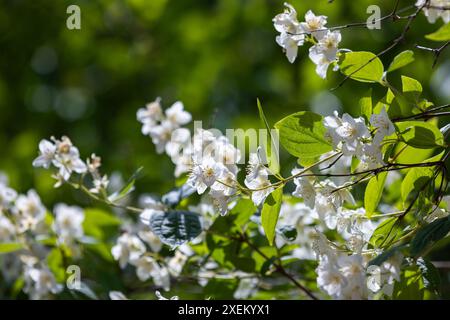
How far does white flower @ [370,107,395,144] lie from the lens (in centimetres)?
110

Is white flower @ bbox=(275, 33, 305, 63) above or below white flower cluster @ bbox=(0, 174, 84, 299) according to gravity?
above

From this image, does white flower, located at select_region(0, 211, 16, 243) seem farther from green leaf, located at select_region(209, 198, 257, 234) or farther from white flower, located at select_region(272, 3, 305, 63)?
white flower, located at select_region(272, 3, 305, 63)

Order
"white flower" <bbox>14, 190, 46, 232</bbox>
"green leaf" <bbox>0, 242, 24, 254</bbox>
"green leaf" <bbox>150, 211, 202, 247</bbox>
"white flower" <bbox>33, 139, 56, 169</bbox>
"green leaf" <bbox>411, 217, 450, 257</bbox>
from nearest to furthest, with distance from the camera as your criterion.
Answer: "green leaf" <bbox>411, 217, 450, 257</bbox> → "green leaf" <bbox>150, 211, 202, 247</bbox> → "white flower" <bbox>33, 139, 56, 169</bbox> → "green leaf" <bbox>0, 242, 24, 254</bbox> → "white flower" <bbox>14, 190, 46, 232</bbox>

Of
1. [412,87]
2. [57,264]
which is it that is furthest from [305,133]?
[57,264]

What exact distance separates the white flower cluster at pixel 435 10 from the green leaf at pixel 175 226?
2.11 ft

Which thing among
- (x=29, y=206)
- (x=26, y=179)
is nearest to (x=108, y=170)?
(x=26, y=179)

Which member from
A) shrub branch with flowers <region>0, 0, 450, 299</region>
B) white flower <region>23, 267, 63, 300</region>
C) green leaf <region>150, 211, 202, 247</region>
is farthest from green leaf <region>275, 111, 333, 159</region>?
white flower <region>23, 267, 63, 300</region>

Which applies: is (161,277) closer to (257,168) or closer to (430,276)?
(257,168)

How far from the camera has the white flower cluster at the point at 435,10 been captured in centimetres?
122

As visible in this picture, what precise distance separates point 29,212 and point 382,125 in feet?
4.01

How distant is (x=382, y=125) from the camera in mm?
1106

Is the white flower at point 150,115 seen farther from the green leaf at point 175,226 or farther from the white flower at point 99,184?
the green leaf at point 175,226

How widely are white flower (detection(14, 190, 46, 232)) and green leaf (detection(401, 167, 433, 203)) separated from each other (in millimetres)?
1114
